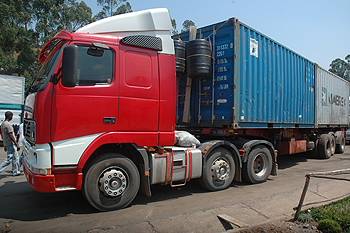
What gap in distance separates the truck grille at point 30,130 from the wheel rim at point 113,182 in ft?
3.83

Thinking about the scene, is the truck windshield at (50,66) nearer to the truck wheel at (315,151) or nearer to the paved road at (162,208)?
the paved road at (162,208)

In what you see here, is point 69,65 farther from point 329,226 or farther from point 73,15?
point 73,15

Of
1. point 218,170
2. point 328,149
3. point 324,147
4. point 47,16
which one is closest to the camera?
point 218,170

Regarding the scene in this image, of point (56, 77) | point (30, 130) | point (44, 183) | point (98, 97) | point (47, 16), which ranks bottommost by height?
point (44, 183)

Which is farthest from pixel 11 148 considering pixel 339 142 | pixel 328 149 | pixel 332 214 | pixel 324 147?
pixel 339 142

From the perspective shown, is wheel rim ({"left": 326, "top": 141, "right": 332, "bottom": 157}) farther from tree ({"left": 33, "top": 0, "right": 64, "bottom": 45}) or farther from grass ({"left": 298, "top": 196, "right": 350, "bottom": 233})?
tree ({"left": 33, "top": 0, "right": 64, "bottom": 45})

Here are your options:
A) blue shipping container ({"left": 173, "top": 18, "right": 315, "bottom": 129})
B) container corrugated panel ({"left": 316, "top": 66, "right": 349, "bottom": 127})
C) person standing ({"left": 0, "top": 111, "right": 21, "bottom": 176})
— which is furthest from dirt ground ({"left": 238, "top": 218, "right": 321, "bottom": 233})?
container corrugated panel ({"left": 316, "top": 66, "right": 349, "bottom": 127})

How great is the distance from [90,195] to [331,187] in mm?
5420

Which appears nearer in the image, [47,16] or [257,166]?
[257,166]

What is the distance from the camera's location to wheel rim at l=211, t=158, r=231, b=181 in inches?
212

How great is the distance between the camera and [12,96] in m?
12.8

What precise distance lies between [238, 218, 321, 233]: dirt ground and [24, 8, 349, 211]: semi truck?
1.71 m

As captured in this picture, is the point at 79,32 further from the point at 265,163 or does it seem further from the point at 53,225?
the point at 265,163

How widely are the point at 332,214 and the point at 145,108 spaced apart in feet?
11.2
